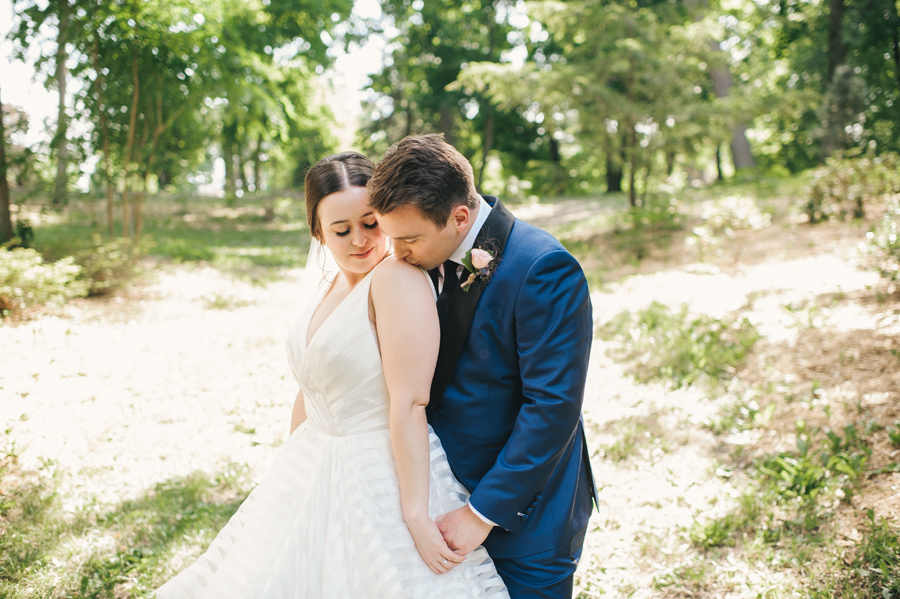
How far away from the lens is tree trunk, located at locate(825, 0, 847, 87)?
12.8m

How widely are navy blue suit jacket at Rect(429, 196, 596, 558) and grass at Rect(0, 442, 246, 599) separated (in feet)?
7.89

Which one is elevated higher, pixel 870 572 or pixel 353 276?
pixel 353 276

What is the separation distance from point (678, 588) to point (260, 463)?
317cm

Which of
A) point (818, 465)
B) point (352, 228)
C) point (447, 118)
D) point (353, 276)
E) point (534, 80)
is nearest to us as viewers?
point (352, 228)

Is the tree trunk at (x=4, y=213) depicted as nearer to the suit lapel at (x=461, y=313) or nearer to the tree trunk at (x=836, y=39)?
the suit lapel at (x=461, y=313)

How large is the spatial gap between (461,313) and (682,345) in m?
4.82

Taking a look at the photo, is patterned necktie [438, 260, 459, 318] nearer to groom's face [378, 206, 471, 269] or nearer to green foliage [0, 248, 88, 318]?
groom's face [378, 206, 471, 269]

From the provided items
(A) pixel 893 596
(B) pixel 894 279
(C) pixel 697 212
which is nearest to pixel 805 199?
(C) pixel 697 212

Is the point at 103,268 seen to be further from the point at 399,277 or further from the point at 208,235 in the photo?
the point at 208,235

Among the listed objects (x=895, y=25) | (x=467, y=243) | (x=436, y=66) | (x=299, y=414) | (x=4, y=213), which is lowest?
(x=299, y=414)

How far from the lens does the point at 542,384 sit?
1.62m

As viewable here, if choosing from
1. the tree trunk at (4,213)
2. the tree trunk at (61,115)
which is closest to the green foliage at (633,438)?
the tree trunk at (4,213)

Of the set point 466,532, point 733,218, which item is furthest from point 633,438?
point 733,218

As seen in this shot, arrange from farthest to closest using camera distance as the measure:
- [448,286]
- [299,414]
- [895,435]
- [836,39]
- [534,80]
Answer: [836,39] → [534,80] → [895,435] → [299,414] → [448,286]
